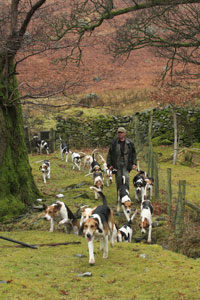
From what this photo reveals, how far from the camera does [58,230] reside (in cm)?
922

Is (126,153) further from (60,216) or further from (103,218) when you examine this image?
(103,218)

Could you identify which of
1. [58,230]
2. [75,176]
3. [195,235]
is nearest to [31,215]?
[58,230]

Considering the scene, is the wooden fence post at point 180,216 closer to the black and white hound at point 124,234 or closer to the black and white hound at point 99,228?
the black and white hound at point 124,234

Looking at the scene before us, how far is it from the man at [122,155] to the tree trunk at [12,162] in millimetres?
2374

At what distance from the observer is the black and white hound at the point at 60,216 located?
858 centimetres

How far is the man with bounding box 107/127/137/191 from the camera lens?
33.4ft

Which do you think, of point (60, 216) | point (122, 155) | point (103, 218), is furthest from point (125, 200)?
point (103, 218)

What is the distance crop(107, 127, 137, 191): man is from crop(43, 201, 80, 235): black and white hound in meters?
2.24

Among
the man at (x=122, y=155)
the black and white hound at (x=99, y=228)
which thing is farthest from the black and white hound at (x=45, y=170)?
the black and white hound at (x=99, y=228)

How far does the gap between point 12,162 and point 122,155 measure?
292 cm

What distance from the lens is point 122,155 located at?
10.3m

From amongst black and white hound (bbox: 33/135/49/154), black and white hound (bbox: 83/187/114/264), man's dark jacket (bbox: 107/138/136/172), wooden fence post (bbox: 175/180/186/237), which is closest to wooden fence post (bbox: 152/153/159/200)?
man's dark jacket (bbox: 107/138/136/172)

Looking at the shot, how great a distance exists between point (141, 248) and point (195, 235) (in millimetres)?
1117

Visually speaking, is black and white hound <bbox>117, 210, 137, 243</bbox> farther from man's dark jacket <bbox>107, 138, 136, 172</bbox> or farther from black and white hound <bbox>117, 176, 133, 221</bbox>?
man's dark jacket <bbox>107, 138, 136, 172</bbox>
